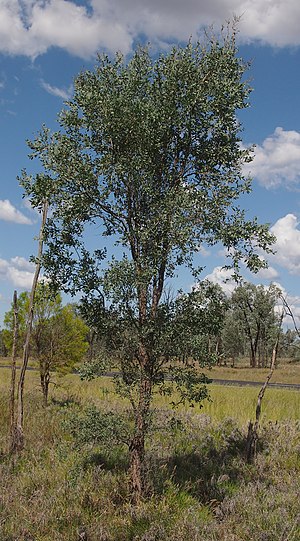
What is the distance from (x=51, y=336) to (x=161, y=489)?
10243 millimetres

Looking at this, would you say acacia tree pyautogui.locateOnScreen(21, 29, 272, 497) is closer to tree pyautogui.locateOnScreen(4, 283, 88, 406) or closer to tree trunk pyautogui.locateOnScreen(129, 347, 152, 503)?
tree trunk pyautogui.locateOnScreen(129, 347, 152, 503)

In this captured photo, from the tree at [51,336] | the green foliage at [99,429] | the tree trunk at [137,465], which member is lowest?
the tree trunk at [137,465]

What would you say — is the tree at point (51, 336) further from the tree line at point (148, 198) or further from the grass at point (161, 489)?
the tree line at point (148, 198)

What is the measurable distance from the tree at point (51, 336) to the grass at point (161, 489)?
14.3 feet

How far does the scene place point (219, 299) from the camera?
8.98m

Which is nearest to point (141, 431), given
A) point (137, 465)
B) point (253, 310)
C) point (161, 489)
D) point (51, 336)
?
point (137, 465)

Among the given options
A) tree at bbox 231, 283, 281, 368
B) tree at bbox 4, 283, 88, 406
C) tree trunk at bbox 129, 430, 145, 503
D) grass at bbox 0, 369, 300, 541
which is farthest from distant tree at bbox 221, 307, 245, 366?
tree trunk at bbox 129, 430, 145, 503

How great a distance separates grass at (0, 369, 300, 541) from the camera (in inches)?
284

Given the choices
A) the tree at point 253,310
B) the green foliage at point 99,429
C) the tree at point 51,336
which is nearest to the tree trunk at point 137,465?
the green foliage at point 99,429

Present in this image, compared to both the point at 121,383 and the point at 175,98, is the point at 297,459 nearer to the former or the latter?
the point at 121,383

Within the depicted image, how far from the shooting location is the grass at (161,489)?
7215 millimetres

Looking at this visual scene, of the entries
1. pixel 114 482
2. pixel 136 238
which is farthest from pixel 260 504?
pixel 136 238

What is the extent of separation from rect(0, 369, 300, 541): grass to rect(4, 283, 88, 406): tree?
4350 mm

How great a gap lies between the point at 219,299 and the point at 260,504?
360 cm
